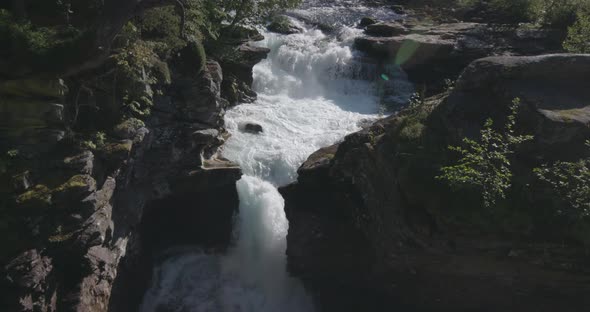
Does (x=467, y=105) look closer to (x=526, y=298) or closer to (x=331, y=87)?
(x=526, y=298)

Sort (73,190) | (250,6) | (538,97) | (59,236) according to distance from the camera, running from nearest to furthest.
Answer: (59,236)
(73,190)
(538,97)
(250,6)

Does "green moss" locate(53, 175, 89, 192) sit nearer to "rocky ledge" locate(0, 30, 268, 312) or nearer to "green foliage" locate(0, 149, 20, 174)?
"rocky ledge" locate(0, 30, 268, 312)

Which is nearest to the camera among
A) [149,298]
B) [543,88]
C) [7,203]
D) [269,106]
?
[7,203]

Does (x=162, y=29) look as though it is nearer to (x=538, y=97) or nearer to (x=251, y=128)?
(x=251, y=128)

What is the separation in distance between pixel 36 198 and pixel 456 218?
29.1ft

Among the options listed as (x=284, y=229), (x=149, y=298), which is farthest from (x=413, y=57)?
(x=149, y=298)

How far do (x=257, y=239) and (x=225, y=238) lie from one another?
1316 mm

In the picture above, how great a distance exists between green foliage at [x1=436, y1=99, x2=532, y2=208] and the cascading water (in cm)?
769

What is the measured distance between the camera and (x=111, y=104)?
1036 centimetres

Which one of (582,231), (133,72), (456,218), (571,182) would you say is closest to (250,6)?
(133,72)

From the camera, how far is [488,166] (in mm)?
8859

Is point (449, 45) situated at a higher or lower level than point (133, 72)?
lower

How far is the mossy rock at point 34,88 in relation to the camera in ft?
27.1

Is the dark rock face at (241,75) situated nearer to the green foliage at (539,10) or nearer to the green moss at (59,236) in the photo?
the green moss at (59,236)
